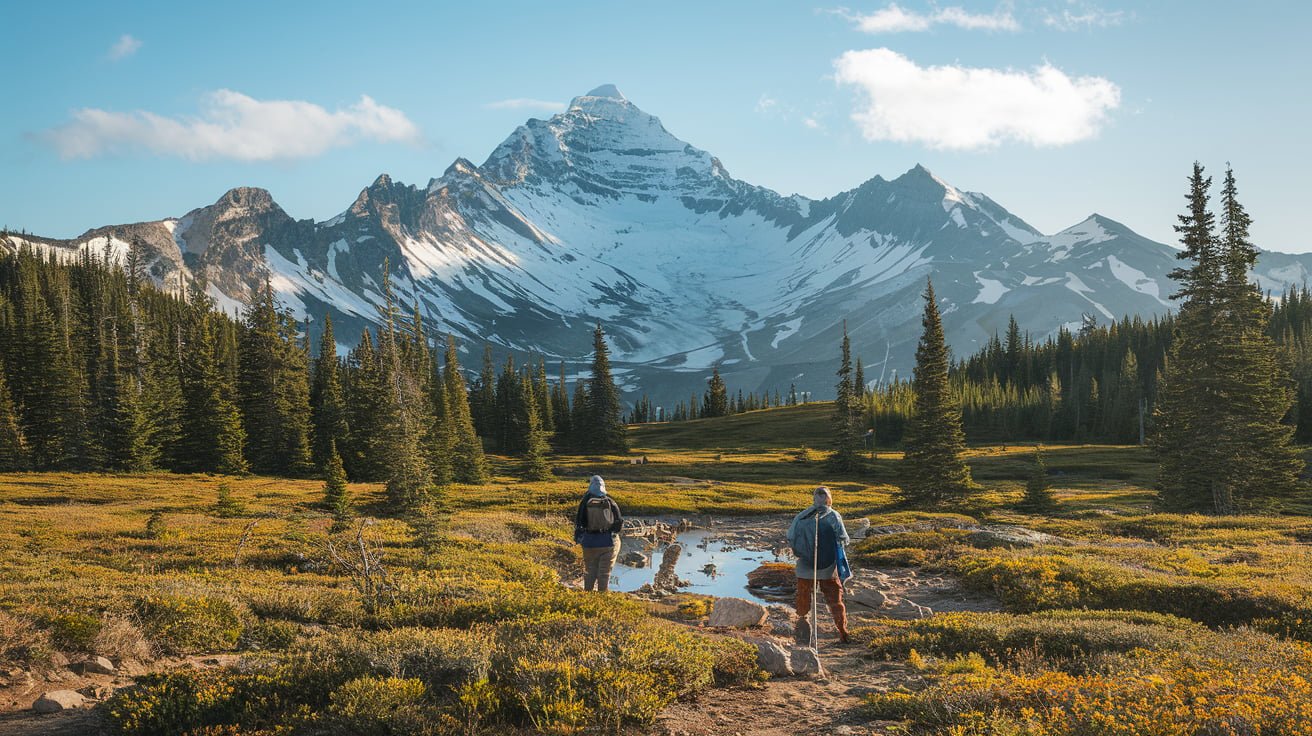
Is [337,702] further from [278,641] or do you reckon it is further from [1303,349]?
[1303,349]

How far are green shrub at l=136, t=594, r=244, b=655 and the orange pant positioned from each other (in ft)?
37.3

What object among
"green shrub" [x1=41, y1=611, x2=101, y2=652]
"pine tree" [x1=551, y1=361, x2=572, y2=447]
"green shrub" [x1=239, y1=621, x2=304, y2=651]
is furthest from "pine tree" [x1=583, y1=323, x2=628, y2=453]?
"green shrub" [x1=41, y1=611, x2=101, y2=652]

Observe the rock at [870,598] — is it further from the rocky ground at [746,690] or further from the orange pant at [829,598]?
the orange pant at [829,598]

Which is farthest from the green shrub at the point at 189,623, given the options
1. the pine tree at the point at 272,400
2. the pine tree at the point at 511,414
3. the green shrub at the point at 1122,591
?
the pine tree at the point at 511,414

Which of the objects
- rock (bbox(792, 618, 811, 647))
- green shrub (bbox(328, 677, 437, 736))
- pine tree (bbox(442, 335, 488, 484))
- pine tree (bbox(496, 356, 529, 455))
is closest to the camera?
green shrub (bbox(328, 677, 437, 736))

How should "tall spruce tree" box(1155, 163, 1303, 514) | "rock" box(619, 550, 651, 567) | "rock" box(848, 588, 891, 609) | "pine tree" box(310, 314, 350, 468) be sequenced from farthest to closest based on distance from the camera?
"pine tree" box(310, 314, 350, 468) < "tall spruce tree" box(1155, 163, 1303, 514) < "rock" box(619, 550, 651, 567) < "rock" box(848, 588, 891, 609)

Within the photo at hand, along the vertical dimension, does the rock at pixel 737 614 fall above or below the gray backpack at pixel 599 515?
below

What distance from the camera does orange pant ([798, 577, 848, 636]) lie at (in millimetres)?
15398

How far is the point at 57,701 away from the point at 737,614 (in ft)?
42.1

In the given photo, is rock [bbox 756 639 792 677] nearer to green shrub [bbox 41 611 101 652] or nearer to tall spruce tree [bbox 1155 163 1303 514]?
green shrub [bbox 41 611 101 652]

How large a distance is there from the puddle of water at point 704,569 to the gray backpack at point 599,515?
810 cm

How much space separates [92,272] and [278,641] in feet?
537

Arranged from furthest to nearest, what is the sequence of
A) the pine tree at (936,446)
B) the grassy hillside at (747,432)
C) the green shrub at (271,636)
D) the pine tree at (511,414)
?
the grassy hillside at (747,432) < the pine tree at (511,414) < the pine tree at (936,446) < the green shrub at (271,636)

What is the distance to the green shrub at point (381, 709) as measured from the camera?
899cm
